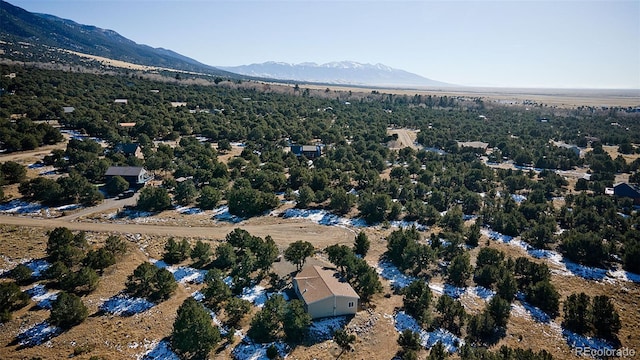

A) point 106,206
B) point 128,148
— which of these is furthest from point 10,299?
point 128,148

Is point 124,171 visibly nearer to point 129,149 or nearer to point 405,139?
point 129,149

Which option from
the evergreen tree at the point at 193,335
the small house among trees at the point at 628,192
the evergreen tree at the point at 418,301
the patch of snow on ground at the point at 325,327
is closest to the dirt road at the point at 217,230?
the evergreen tree at the point at 418,301

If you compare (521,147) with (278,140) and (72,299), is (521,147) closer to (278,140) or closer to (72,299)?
(278,140)

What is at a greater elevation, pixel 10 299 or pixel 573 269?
pixel 10 299

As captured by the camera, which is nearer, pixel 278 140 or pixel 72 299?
pixel 72 299

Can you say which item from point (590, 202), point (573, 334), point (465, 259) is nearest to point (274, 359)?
point (465, 259)

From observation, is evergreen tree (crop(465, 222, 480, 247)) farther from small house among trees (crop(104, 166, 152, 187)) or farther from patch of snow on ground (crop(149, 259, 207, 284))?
small house among trees (crop(104, 166, 152, 187))
